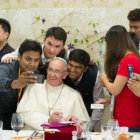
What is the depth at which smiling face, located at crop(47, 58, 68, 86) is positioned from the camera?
127 inches

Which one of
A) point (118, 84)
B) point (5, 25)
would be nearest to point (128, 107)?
point (118, 84)

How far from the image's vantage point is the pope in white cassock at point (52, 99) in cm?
312

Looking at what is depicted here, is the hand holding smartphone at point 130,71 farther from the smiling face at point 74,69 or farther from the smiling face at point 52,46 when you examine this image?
the smiling face at point 52,46

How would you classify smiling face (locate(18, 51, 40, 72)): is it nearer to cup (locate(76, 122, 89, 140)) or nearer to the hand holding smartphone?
the hand holding smartphone

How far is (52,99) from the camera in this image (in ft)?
10.8

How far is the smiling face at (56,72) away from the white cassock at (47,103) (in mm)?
102

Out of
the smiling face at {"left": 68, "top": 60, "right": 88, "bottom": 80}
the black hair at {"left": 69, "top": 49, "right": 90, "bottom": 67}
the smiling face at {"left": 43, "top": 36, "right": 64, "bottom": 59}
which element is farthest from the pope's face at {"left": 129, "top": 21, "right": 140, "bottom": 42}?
the smiling face at {"left": 43, "top": 36, "right": 64, "bottom": 59}

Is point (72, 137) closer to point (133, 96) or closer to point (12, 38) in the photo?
point (133, 96)

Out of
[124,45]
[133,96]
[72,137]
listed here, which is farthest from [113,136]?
[124,45]

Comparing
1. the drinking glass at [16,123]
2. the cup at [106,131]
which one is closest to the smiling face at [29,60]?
the drinking glass at [16,123]

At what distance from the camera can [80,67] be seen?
11.4ft

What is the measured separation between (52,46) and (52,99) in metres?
0.74

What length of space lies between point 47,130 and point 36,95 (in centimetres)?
122

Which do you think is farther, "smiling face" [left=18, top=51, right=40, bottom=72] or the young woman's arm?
"smiling face" [left=18, top=51, right=40, bottom=72]
